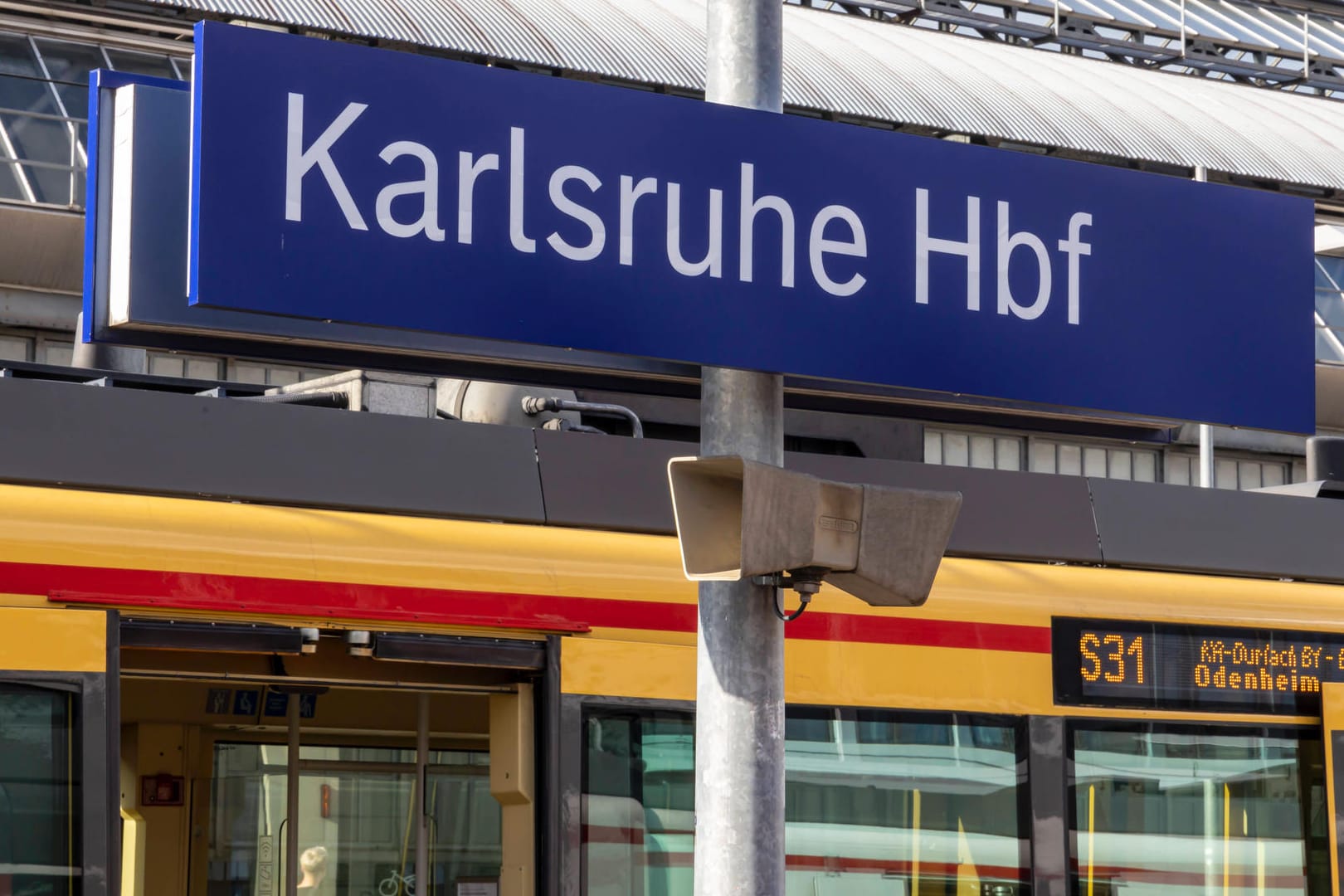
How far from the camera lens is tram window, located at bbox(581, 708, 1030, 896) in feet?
18.4

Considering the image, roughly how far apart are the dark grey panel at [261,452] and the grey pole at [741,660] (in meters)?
1.94

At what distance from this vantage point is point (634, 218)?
153 inches

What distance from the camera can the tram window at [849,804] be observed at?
561 centimetres

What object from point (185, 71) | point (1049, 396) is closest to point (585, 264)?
point (1049, 396)

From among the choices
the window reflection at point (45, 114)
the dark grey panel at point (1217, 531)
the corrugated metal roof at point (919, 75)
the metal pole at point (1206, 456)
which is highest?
the corrugated metal roof at point (919, 75)

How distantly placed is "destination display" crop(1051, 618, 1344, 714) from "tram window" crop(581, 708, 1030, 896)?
37 cm

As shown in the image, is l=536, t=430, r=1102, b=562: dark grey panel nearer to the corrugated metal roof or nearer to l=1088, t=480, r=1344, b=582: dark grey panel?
l=1088, t=480, r=1344, b=582: dark grey panel

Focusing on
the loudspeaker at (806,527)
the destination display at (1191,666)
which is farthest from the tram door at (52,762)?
the destination display at (1191,666)

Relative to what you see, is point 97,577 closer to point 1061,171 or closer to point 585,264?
point 585,264

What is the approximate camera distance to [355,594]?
5395 millimetres

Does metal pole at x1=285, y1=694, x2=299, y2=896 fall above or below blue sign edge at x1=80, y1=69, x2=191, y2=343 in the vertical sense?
below

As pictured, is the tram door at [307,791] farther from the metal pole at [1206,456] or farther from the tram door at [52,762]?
the metal pole at [1206,456]

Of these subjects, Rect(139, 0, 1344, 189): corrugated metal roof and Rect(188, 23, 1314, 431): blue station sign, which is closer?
Rect(188, 23, 1314, 431): blue station sign

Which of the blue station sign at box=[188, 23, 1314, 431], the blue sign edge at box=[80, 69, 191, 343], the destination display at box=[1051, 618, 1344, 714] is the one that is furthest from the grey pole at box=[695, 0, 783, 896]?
the destination display at box=[1051, 618, 1344, 714]
